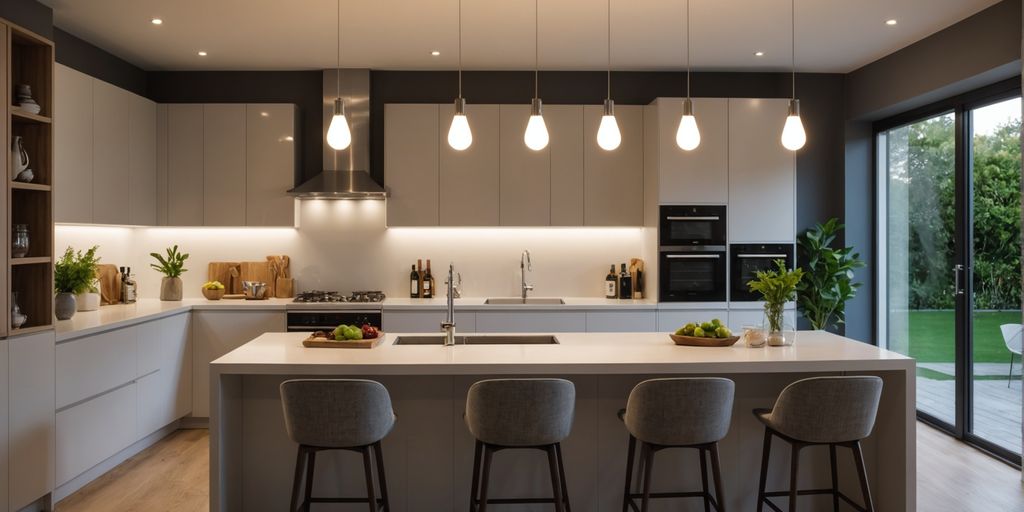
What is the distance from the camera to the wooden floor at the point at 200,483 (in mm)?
3738

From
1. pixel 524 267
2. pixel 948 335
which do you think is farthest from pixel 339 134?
pixel 948 335

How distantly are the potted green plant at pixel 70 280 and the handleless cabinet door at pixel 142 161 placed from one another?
68cm

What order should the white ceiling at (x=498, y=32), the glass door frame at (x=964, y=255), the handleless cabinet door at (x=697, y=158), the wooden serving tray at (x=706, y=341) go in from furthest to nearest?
the handleless cabinet door at (x=697, y=158) < the glass door frame at (x=964, y=255) < the white ceiling at (x=498, y=32) < the wooden serving tray at (x=706, y=341)

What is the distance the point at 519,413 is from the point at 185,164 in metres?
4.03

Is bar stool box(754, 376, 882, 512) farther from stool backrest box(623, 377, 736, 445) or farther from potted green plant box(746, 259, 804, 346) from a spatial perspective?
potted green plant box(746, 259, 804, 346)

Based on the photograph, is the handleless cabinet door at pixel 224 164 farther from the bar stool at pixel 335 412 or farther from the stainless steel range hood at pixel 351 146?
the bar stool at pixel 335 412

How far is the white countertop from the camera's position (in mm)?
3004

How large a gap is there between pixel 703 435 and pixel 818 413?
505 millimetres

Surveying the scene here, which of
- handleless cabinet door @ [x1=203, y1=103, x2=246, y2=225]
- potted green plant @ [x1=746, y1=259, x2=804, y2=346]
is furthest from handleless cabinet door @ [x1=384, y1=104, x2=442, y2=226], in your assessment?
potted green plant @ [x1=746, y1=259, x2=804, y2=346]

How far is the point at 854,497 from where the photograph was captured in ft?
11.5

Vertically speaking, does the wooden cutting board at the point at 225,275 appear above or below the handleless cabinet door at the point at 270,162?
below

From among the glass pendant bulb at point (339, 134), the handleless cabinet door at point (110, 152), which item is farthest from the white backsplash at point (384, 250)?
the glass pendant bulb at point (339, 134)

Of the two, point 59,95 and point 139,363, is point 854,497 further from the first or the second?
point 59,95

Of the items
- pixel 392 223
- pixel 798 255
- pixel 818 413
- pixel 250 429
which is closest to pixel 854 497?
pixel 818 413
